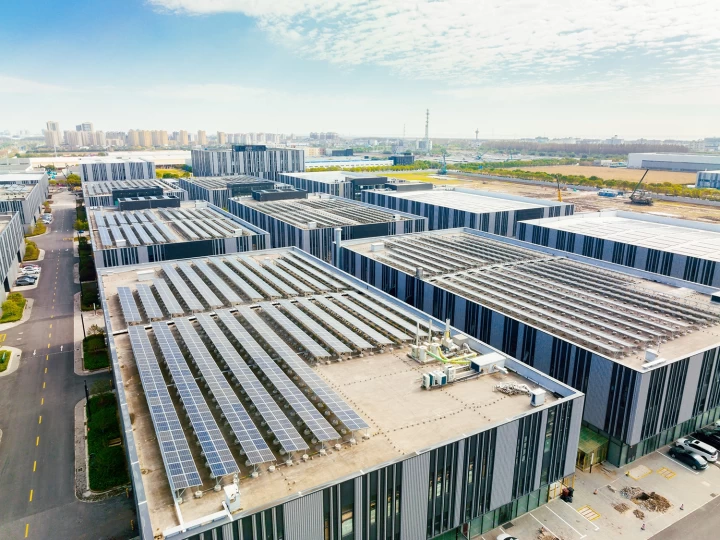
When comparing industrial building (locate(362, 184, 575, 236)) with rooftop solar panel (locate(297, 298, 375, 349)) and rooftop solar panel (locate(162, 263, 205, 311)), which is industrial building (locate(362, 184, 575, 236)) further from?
rooftop solar panel (locate(162, 263, 205, 311))

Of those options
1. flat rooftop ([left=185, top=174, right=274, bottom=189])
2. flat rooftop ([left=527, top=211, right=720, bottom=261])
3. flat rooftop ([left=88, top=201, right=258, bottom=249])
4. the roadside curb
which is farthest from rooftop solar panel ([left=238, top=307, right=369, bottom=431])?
flat rooftop ([left=185, top=174, right=274, bottom=189])

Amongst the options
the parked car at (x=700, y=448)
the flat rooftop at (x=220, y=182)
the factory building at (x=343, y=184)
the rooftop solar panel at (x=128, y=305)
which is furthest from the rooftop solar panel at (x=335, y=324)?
the factory building at (x=343, y=184)

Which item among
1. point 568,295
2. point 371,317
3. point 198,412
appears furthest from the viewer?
point 568,295

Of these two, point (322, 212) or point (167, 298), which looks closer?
point (167, 298)

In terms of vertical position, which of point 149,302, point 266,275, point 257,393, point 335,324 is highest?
point 266,275

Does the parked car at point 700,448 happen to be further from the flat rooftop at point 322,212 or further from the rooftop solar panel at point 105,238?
the rooftop solar panel at point 105,238

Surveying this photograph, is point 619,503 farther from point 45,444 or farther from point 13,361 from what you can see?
point 13,361

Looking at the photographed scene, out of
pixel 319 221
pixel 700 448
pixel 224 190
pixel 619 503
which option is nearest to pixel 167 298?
pixel 319 221

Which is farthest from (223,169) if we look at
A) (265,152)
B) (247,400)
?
(247,400)

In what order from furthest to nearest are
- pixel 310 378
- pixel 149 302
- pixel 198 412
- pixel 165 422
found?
1. pixel 149 302
2. pixel 310 378
3. pixel 198 412
4. pixel 165 422
